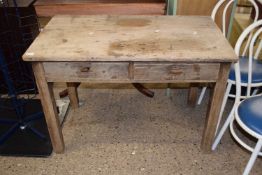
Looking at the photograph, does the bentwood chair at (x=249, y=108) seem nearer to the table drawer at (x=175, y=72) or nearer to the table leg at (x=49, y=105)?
the table drawer at (x=175, y=72)

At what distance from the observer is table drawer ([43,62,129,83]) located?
1.24 meters

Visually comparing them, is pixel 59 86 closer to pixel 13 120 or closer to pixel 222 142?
pixel 13 120

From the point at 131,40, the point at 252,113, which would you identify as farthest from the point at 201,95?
the point at 131,40

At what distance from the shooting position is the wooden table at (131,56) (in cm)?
119

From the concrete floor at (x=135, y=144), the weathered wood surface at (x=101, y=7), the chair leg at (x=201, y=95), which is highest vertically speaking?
the weathered wood surface at (x=101, y=7)

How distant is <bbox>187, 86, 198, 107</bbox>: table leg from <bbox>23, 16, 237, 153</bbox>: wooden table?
527mm

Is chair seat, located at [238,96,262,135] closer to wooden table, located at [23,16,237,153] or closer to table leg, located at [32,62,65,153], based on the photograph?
wooden table, located at [23,16,237,153]

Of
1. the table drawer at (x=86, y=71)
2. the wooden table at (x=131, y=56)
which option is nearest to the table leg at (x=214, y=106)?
the wooden table at (x=131, y=56)

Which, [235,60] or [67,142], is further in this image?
[67,142]

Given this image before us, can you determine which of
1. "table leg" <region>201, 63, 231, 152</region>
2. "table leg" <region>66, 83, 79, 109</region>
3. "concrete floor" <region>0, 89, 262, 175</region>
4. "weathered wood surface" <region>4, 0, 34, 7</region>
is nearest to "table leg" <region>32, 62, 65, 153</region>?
"concrete floor" <region>0, 89, 262, 175</region>

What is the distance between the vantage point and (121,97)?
2166mm

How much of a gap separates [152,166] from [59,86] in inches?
45.9

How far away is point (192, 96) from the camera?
1.99 metres

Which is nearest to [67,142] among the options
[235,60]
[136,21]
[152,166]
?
[152,166]
